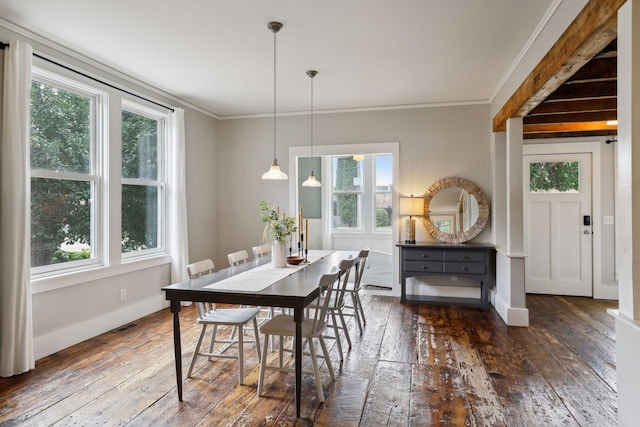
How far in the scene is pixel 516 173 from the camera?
394 centimetres

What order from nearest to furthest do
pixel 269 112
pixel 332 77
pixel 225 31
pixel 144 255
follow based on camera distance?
pixel 225 31 < pixel 332 77 < pixel 144 255 < pixel 269 112

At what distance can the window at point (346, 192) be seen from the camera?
719 centimetres

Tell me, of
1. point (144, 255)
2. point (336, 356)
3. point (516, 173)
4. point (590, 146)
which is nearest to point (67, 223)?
point (144, 255)

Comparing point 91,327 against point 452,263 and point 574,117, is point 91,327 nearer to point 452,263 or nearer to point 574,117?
point 452,263

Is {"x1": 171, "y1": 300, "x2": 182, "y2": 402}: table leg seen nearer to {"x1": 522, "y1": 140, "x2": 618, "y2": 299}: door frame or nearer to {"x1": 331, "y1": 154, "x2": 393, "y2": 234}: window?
{"x1": 331, "y1": 154, "x2": 393, "y2": 234}: window

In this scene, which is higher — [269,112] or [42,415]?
[269,112]

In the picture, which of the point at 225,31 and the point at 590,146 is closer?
the point at 225,31

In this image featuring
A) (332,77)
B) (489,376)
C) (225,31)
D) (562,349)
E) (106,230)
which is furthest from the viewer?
(332,77)

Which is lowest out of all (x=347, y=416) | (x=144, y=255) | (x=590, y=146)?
(x=347, y=416)

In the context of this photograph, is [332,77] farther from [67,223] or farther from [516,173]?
[67,223]

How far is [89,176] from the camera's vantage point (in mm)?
3674

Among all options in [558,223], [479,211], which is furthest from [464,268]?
[558,223]

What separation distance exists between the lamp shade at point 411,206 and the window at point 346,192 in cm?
201

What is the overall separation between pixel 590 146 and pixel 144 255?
19.9ft
